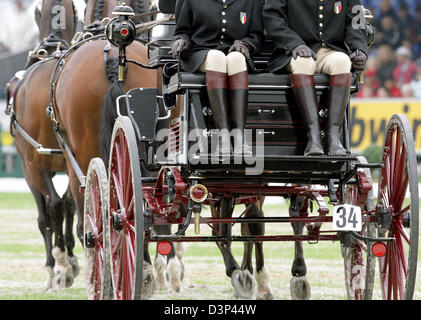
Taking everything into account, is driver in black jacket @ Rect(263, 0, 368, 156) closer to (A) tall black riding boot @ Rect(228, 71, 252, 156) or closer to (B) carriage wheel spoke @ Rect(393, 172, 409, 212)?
(A) tall black riding boot @ Rect(228, 71, 252, 156)

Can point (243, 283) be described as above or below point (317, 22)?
below

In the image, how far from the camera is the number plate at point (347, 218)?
197 inches

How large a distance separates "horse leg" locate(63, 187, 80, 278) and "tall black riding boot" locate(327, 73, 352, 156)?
3.80 m

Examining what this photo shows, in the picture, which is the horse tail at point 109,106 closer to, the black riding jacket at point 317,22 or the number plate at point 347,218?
the black riding jacket at point 317,22

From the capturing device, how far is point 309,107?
5176 mm

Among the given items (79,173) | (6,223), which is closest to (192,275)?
(79,173)

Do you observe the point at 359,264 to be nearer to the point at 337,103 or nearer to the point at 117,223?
the point at 337,103

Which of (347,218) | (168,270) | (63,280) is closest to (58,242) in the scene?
(63,280)

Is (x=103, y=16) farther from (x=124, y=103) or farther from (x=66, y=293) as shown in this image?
(x=66, y=293)

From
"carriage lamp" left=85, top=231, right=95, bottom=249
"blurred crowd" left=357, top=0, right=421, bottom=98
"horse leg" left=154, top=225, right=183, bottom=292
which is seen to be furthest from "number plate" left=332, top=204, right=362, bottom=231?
"blurred crowd" left=357, top=0, right=421, bottom=98

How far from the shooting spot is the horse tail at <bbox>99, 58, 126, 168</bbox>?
6.71 metres

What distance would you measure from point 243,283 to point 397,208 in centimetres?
197

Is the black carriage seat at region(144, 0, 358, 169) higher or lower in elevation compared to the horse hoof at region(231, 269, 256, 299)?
higher
